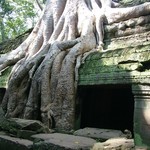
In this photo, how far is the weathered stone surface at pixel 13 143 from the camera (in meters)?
3.97

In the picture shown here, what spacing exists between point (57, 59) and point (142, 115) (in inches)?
94.9

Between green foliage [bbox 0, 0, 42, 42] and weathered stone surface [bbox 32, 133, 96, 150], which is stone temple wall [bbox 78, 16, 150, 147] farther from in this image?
green foliage [bbox 0, 0, 42, 42]

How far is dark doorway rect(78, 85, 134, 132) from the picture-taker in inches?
258

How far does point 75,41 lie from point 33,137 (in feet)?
8.92

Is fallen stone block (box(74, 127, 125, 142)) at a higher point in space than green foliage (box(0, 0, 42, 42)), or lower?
lower

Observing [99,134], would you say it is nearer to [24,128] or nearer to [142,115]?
[142,115]

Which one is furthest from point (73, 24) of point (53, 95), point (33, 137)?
point (33, 137)

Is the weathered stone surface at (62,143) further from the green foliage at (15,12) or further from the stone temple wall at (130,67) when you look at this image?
the green foliage at (15,12)

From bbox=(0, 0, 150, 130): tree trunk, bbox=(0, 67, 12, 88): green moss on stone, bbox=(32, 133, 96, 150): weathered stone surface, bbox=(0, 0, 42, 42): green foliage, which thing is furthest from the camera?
bbox=(0, 0, 42, 42): green foliage

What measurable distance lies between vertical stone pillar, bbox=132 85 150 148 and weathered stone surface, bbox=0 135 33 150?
57.7 inches

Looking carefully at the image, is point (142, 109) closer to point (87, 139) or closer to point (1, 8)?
point (87, 139)

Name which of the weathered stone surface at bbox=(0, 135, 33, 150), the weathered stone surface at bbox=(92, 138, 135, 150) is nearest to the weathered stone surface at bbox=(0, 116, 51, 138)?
the weathered stone surface at bbox=(0, 135, 33, 150)

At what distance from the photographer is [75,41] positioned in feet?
20.7

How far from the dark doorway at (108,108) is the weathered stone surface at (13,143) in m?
2.36
